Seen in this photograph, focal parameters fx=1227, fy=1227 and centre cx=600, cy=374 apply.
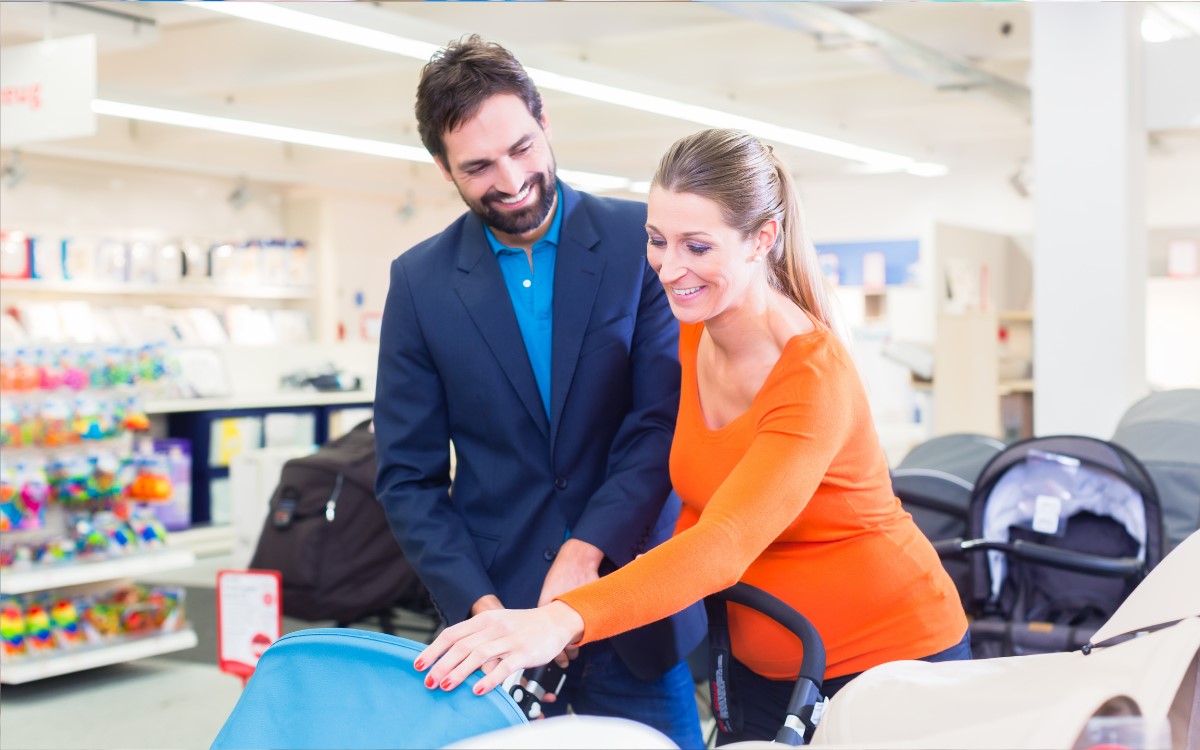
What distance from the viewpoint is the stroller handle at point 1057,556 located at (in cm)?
320

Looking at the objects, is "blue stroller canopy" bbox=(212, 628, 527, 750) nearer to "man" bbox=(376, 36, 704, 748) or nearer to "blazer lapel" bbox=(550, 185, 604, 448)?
"man" bbox=(376, 36, 704, 748)

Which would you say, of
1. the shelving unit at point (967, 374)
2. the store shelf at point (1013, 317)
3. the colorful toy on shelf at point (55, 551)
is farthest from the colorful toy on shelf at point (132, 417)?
the store shelf at point (1013, 317)

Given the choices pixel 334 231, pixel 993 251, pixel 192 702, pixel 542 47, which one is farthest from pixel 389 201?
pixel 192 702

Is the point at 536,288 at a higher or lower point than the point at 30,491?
higher

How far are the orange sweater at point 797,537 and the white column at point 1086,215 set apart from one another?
3.33 meters

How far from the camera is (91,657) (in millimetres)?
4656

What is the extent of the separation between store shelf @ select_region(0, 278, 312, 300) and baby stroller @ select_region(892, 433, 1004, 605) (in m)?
7.62

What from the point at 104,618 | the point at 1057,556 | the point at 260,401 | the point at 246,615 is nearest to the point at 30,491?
the point at 104,618

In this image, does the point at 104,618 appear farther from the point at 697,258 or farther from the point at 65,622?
the point at 697,258

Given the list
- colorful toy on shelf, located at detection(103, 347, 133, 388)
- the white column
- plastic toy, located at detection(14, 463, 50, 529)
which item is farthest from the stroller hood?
colorful toy on shelf, located at detection(103, 347, 133, 388)

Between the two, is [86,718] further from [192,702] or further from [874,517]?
[874,517]

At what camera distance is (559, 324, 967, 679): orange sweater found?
1.46 meters

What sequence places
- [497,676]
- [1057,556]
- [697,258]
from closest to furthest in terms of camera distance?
1. [497,676]
2. [697,258]
3. [1057,556]

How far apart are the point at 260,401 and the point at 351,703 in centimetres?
750
